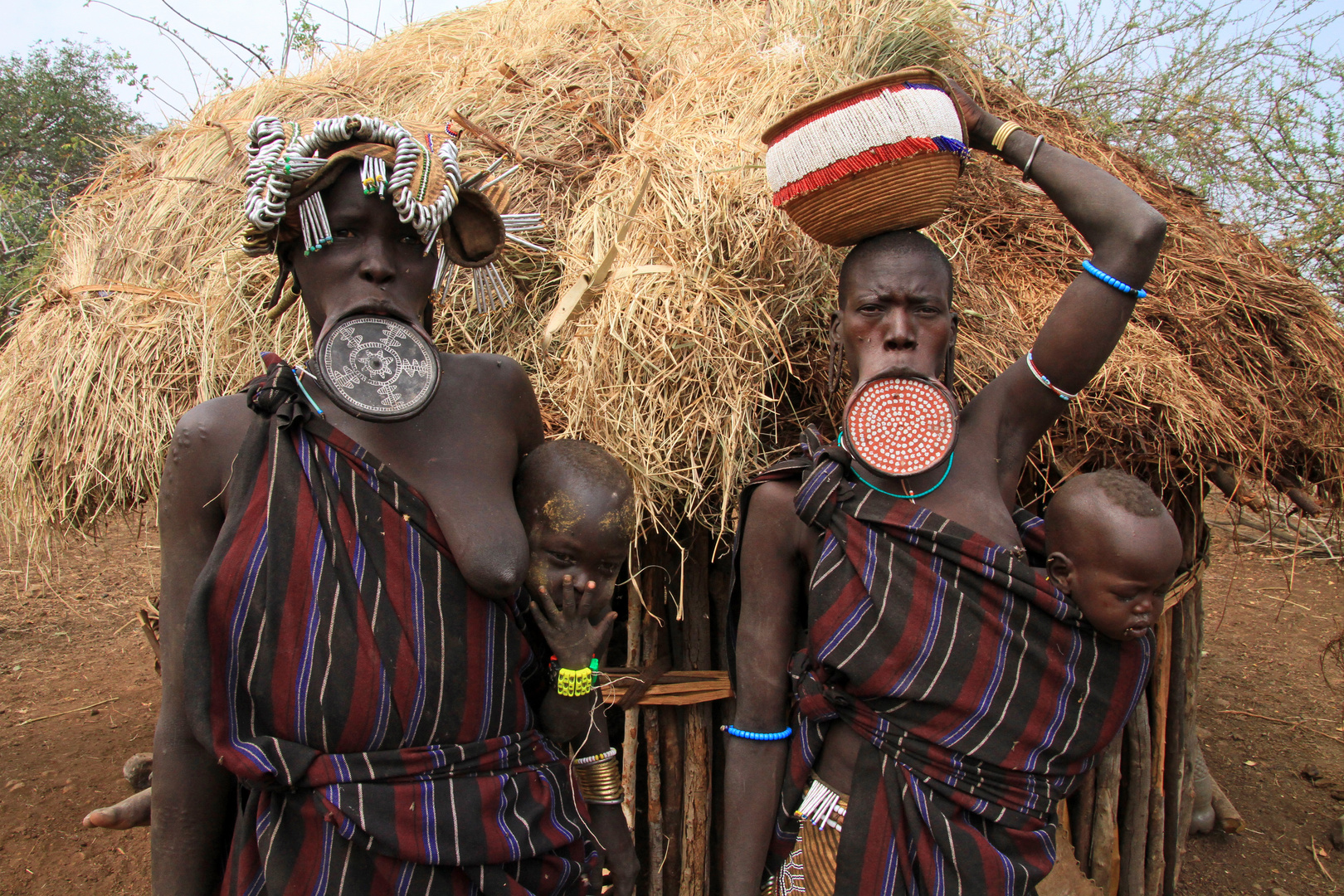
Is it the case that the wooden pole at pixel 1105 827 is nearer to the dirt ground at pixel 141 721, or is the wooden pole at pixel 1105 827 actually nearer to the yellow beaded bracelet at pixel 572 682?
the dirt ground at pixel 141 721

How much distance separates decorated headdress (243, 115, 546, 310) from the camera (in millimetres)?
1444

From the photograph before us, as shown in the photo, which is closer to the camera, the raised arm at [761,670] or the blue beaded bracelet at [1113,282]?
the blue beaded bracelet at [1113,282]

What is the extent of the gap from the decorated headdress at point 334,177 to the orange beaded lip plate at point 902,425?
868mm

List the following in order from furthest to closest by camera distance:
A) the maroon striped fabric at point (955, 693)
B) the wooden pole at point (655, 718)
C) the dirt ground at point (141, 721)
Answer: the dirt ground at point (141, 721)
the wooden pole at point (655, 718)
the maroon striped fabric at point (955, 693)

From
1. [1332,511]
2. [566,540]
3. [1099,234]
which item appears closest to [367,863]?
[566,540]

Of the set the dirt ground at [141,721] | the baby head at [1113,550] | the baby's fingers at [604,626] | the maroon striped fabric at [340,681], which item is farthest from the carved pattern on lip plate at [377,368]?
the dirt ground at [141,721]

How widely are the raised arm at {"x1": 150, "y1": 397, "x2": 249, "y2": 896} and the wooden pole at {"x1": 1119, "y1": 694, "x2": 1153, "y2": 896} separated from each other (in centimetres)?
271

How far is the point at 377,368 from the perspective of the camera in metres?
1.38

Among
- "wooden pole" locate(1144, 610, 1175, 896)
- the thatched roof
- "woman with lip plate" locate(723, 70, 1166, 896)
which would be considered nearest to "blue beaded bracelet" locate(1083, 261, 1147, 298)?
"woman with lip plate" locate(723, 70, 1166, 896)

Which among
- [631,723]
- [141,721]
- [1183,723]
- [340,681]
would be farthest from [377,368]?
[141,721]

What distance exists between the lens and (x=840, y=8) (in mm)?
2504

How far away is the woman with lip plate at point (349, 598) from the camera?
136 centimetres

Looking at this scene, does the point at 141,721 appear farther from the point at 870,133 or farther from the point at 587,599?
the point at 870,133

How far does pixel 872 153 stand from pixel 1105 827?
2.36 meters
